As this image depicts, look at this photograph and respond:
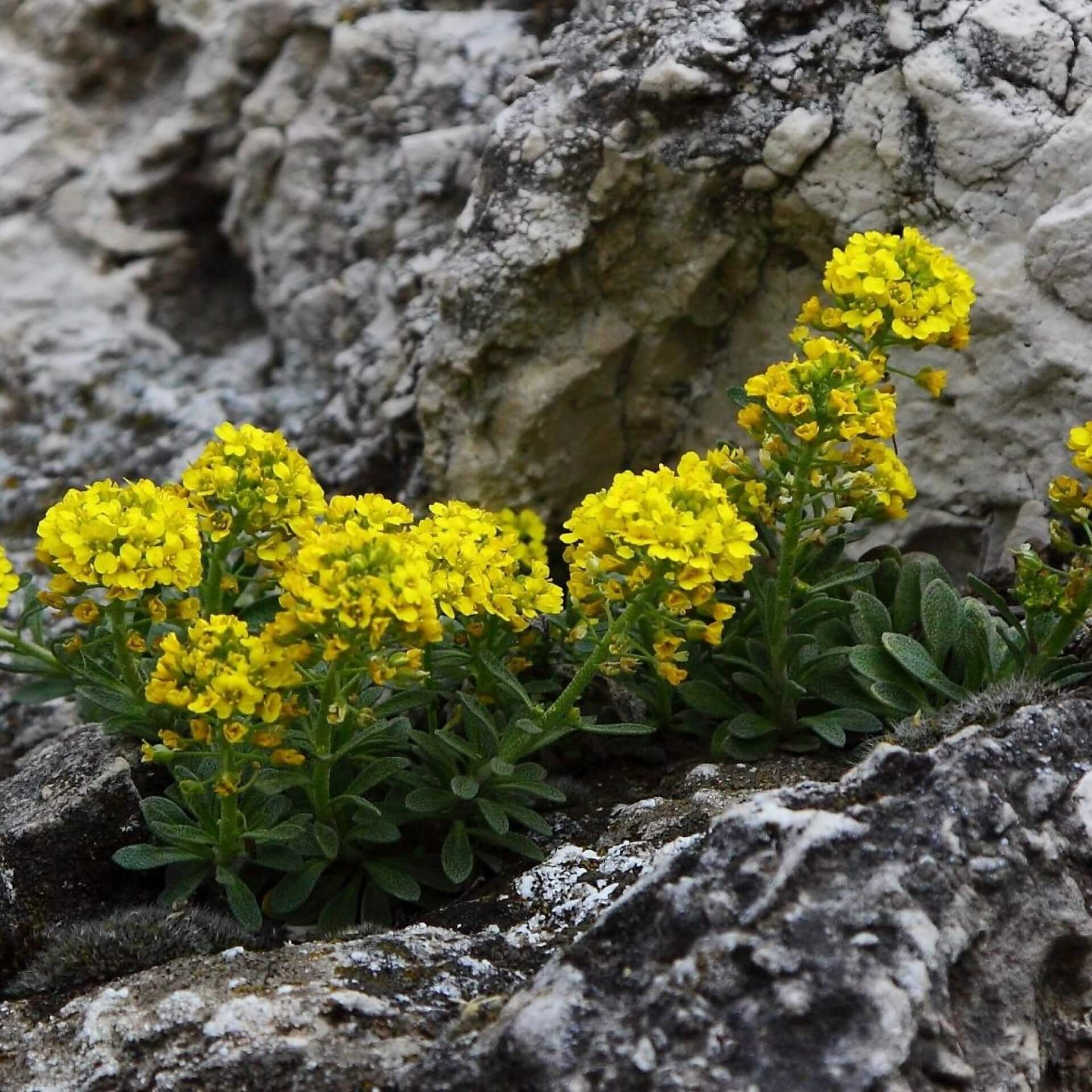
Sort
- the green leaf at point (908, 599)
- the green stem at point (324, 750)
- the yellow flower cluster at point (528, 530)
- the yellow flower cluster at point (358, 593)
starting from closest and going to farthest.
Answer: the yellow flower cluster at point (358, 593) < the green stem at point (324, 750) < the green leaf at point (908, 599) < the yellow flower cluster at point (528, 530)

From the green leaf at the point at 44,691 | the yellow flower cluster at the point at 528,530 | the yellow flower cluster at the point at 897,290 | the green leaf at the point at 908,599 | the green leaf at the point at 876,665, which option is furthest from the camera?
the yellow flower cluster at the point at 528,530

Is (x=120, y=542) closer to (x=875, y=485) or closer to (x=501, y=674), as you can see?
(x=501, y=674)

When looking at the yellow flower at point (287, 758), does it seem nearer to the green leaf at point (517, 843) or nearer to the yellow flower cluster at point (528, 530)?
the green leaf at point (517, 843)

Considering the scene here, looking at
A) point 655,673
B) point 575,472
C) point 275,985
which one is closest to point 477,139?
point 575,472

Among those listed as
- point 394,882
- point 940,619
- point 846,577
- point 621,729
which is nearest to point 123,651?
point 394,882

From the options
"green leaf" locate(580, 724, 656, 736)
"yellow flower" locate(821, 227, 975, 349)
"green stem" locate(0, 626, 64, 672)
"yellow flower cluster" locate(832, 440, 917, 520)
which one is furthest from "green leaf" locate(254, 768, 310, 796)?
A: "yellow flower" locate(821, 227, 975, 349)

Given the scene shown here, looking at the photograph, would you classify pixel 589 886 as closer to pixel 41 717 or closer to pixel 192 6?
pixel 41 717

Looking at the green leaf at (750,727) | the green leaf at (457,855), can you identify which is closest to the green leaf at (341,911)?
the green leaf at (457,855)

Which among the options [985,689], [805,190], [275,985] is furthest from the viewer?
[805,190]
